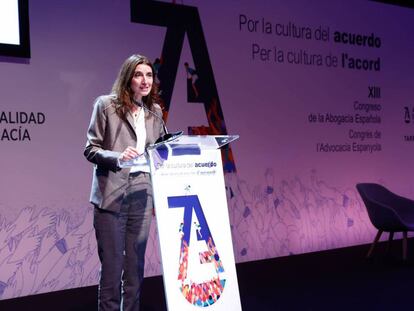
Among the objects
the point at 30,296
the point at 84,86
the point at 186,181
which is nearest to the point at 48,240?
the point at 30,296

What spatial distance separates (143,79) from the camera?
9.29 ft

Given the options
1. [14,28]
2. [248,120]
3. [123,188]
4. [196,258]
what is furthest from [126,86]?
[248,120]

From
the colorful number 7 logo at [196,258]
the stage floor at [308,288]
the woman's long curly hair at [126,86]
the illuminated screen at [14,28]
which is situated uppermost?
the illuminated screen at [14,28]

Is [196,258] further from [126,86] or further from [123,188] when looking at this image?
[126,86]

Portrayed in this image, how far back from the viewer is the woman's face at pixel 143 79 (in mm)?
2836

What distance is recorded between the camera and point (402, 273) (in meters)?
5.21

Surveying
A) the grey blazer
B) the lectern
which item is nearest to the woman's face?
the grey blazer

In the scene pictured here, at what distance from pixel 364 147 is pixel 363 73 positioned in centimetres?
92

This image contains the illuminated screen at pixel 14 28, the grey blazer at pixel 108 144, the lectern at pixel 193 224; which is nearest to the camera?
the lectern at pixel 193 224

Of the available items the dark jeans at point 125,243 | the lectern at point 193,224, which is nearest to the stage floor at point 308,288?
the dark jeans at point 125,243

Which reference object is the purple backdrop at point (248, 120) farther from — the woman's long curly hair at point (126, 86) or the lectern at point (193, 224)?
the lectern at point (193, 224)

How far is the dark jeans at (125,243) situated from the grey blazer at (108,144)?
5cm

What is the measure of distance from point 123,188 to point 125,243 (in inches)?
12.2

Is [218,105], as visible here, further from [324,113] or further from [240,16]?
[324,113]
